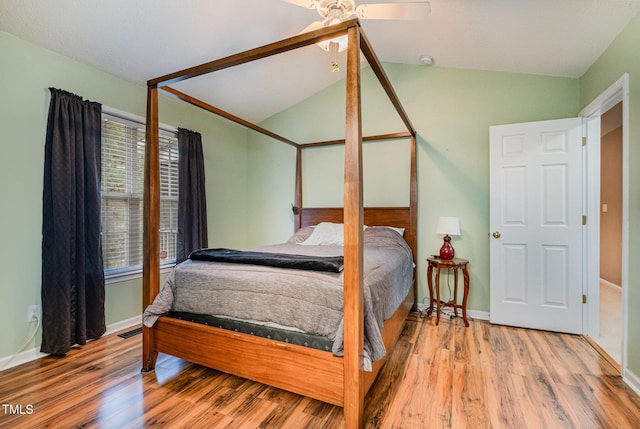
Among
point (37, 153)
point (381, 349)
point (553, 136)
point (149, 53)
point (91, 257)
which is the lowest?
point (381, 349)

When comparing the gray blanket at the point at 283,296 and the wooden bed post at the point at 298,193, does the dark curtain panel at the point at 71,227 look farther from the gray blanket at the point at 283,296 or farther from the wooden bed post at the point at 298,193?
the wooden bed post at the point at 298,193

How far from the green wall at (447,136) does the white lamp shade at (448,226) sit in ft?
0.76

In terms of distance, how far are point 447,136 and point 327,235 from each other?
5.62 feet

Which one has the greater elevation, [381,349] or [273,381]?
[381,349]

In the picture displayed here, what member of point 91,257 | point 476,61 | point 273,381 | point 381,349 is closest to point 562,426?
point 381,349

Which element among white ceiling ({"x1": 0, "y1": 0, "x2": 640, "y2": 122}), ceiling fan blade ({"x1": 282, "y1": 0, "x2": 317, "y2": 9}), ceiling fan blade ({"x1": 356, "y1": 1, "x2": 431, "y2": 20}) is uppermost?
white ceiling ({"x1": 0, "y1": 0, "x2": 640, "y2": 122})

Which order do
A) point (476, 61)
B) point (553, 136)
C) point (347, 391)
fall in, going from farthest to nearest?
point (476, 61) → point (553, 136) → point (347, 391)

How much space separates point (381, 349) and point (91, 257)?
2459 mm

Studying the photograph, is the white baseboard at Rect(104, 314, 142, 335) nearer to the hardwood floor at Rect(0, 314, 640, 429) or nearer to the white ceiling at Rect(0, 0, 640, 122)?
the hardwood floor at Rect(0, 314, 640, 429)

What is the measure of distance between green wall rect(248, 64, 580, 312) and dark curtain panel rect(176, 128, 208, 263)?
4.98 ft

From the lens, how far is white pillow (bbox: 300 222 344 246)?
332 centimetres

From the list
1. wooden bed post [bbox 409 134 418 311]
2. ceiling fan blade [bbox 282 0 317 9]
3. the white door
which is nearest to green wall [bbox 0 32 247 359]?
ceiling fan blade [bbox 282 0 317 9]

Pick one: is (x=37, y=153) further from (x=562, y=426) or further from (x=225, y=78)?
(x=562, y=426)

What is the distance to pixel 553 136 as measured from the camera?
277cm
